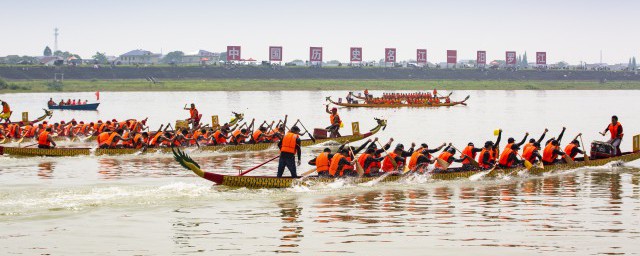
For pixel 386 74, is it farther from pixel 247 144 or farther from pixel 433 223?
pixel 433 223

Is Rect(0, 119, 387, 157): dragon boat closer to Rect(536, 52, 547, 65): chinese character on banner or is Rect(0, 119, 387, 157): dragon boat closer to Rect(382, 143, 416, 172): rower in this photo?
Rect(382, 143, 416, 172): rower

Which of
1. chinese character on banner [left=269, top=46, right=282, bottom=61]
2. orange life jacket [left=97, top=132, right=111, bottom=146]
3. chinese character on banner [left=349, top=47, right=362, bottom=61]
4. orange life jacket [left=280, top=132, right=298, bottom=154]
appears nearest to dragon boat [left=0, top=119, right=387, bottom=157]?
orange life jacket [left=97, top=132, right=111, bottom=146]

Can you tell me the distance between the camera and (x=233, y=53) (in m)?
158

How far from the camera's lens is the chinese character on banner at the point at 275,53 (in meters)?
160

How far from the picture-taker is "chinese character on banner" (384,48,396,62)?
171125 millimetres

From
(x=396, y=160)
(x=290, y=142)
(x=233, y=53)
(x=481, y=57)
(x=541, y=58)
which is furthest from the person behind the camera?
(x=541, y=58)

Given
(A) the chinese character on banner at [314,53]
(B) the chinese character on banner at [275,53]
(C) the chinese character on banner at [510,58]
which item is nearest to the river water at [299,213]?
(B) the chinese character on banner at [275,53]

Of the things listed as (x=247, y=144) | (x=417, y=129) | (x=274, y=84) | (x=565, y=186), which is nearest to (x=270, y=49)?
(x=274, y=84)

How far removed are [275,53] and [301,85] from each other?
22213 millimetres

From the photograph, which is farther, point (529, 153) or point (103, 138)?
point (103, 138)

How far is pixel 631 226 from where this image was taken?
19.3m

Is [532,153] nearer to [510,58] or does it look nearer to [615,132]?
[615,132]

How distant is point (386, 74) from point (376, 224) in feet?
457

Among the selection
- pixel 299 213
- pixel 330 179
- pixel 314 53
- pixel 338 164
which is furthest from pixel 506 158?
pixel 314 53
